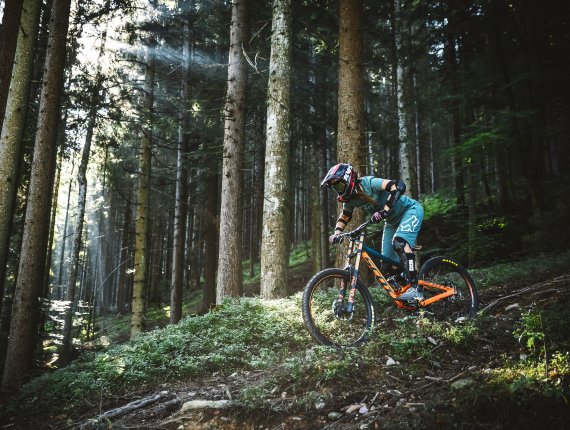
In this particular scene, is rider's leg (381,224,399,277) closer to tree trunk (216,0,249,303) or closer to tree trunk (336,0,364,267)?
tree trunk (336,0,364,267)

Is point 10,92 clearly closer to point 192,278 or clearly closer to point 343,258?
point 343,258

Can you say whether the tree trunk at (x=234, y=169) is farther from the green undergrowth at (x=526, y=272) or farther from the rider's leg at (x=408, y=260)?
the green undergrowth at (x=526, y=272)

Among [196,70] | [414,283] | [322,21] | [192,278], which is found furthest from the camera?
[192,278]

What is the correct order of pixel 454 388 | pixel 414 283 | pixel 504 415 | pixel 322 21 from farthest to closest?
pixel 322 21
pixel 414 283
pixel 454 388
pixel 504 415

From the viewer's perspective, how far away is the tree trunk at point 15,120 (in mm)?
7961

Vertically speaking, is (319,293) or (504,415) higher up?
(319,293)

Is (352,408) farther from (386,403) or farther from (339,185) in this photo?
(339,185)

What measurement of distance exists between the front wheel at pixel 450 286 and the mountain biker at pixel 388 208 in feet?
1.41

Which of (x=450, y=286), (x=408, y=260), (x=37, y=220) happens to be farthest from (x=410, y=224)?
(x=37, y=220)

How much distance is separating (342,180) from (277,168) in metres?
3.34

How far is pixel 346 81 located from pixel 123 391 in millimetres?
7708

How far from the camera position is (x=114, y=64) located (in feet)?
48.6

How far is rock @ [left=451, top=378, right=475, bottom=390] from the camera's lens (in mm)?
3399

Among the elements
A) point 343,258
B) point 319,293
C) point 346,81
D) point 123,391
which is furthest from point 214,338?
point 346,81
